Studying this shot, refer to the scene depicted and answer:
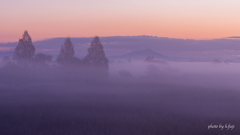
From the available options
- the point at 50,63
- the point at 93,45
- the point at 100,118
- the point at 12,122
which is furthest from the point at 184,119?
the point at 50,63

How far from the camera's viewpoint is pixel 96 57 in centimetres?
4375

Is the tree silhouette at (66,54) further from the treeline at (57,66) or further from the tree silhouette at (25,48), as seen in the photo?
the tree silhouette at (25,48)

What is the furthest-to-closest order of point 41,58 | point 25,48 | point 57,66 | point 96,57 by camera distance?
point 41,58
point 57,66
point 96,57
point 25,48

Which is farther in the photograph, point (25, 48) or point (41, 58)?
point (41, 58)

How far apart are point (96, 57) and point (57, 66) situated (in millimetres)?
9681

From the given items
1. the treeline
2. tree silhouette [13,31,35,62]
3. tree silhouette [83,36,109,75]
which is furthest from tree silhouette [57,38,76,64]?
tree silhouette [13,31,35,62]

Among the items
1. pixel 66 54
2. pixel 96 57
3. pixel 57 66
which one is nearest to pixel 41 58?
pixel 57 66

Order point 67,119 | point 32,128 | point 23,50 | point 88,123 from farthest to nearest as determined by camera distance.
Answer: point 23,50 → point 67,119 → point 88,123 → point 32,128

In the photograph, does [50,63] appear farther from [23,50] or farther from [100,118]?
[100,118]

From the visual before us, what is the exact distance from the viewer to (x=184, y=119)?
17000 mm

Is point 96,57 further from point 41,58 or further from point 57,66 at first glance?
point 41,58

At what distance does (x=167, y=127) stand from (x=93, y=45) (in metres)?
30.3

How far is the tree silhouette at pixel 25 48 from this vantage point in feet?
129

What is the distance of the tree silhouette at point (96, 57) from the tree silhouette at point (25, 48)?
31.8 ft
